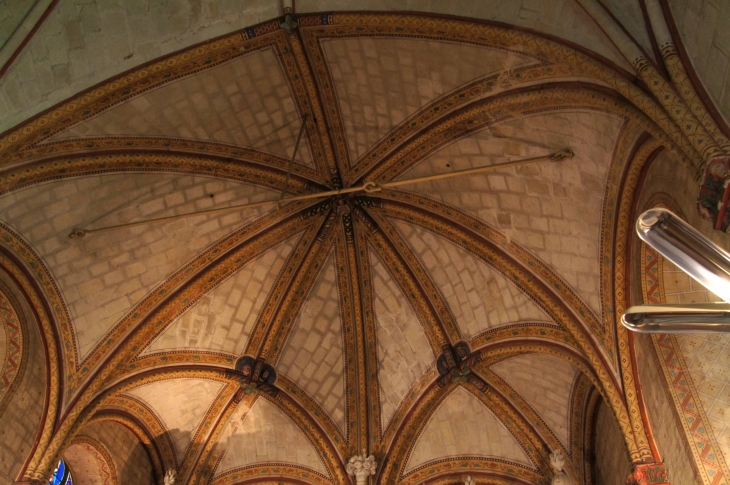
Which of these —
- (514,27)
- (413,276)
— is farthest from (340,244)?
(514,27)

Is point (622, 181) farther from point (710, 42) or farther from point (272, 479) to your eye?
point (272, 479)

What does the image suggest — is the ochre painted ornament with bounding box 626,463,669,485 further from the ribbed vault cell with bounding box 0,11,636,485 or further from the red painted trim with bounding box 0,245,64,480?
the red painted trim with bounding box 0,245,64,480

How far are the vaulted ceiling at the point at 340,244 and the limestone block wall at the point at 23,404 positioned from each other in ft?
1.12

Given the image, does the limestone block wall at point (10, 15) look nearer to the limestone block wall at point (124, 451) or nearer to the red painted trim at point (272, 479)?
the limestone block wall at point (124, 451)

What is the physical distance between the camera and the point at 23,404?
9.42m

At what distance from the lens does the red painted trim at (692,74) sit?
228 inches

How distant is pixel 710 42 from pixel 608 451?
265 inches

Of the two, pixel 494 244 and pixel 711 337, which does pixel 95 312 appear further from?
pixel 711 337

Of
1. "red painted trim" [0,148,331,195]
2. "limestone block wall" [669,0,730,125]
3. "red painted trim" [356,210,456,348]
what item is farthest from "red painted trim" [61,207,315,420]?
"limestone block wall" [669,0,730,125]

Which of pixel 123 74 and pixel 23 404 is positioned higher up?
pixel 123 74

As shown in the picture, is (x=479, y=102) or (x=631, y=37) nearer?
(x=631, y=37)

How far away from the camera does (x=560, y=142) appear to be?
901 centimetres

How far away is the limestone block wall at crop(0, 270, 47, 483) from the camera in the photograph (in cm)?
904

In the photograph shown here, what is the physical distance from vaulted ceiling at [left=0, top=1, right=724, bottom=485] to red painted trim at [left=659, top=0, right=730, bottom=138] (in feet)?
1.84
